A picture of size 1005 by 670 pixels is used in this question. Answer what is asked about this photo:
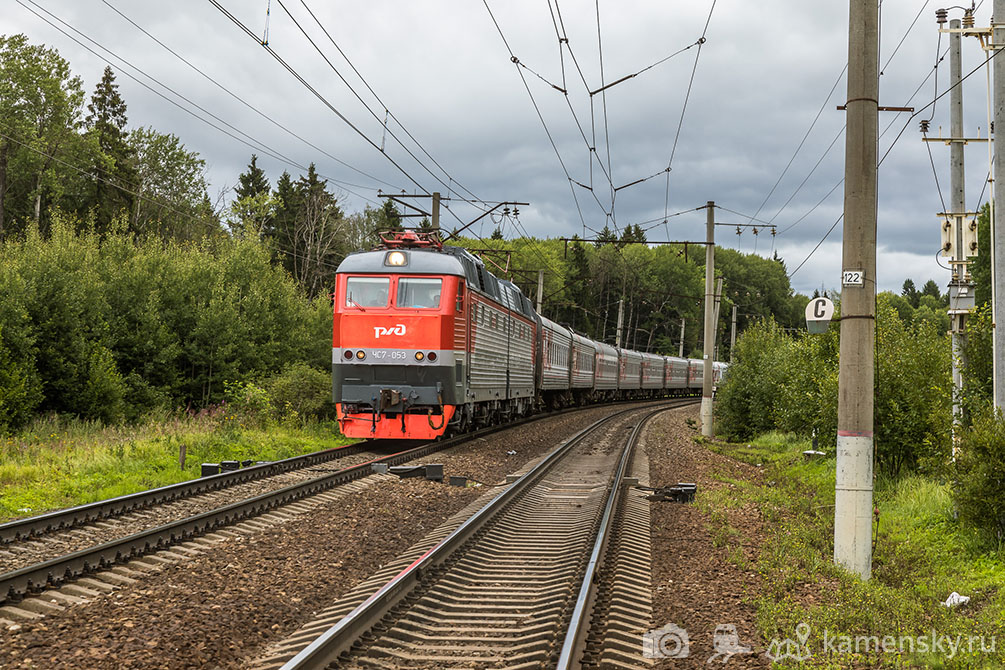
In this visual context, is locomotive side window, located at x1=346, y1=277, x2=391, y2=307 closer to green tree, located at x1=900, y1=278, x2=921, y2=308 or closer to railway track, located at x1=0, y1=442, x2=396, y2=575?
railway track, located at x1=0, y1=442, x2=396, y2=575

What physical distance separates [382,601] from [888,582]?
16.7 feet

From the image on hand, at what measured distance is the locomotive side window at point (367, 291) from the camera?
16266 millimetres

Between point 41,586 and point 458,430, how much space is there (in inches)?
558

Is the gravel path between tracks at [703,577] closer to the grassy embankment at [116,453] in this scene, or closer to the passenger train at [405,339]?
the passenger train at [405,339]

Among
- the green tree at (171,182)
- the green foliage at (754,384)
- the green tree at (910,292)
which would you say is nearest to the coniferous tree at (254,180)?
the green tree at (171,182)

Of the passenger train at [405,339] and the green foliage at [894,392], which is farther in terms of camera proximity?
the passenger train at [405,339]

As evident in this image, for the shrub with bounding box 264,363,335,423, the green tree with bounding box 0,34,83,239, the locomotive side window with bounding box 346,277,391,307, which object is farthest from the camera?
the green tree with bounding box 0,34,83,239

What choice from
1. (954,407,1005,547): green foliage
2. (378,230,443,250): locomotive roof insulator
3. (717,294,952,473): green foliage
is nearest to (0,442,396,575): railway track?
(378,230,443,250): locomotive roof insulator

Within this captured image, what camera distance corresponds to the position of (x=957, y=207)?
40.9 feet

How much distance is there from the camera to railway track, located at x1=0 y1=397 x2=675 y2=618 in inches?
258

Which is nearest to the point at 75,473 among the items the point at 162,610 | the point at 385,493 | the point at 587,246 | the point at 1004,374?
the point at 385,493

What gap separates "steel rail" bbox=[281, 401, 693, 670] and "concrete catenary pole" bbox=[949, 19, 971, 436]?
19.2ft

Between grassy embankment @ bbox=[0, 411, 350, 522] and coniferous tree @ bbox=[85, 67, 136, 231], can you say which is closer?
Answer: grassy embankment @ bbox=[0, 411, 350, 522]

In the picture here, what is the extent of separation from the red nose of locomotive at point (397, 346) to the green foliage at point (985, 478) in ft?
31.2
